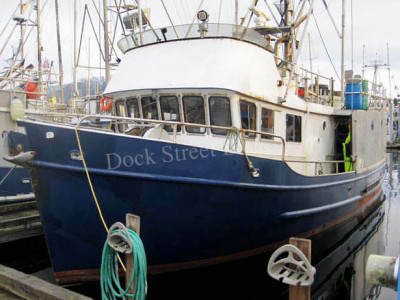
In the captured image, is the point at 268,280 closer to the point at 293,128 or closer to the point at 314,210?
the point at 314,210

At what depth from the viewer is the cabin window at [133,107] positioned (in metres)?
7.95

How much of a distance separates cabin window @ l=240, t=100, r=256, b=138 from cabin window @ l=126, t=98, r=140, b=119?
6.96 ft

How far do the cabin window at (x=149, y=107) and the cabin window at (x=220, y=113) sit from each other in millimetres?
1146

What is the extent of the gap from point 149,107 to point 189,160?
2.09m

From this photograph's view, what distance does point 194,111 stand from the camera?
7328 millimetres

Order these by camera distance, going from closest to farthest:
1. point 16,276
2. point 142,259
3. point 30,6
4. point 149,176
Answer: point 142,259 → point 16,276 → point 149,176 → point 30,6

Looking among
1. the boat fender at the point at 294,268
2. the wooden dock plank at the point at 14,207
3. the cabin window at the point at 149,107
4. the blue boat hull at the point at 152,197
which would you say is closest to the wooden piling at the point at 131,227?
the blue boat hull at the point at 152,197

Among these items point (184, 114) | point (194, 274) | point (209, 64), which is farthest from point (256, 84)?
point (194, 274)

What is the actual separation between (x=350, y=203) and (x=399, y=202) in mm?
8473

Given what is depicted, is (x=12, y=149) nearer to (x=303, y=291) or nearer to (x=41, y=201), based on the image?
(x=41, y=201)

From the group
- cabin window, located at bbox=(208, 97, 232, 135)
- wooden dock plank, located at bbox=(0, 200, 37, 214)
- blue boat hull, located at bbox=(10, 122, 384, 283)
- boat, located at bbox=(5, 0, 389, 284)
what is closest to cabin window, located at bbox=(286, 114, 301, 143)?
boat, located at bbox=(5, 0, 389, 284)

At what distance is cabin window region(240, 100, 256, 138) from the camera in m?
7.31

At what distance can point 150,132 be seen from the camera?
6.76m

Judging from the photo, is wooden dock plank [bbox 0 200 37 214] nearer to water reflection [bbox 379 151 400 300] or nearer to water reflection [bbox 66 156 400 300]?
water reflection [bbox 66 156 400 300]
